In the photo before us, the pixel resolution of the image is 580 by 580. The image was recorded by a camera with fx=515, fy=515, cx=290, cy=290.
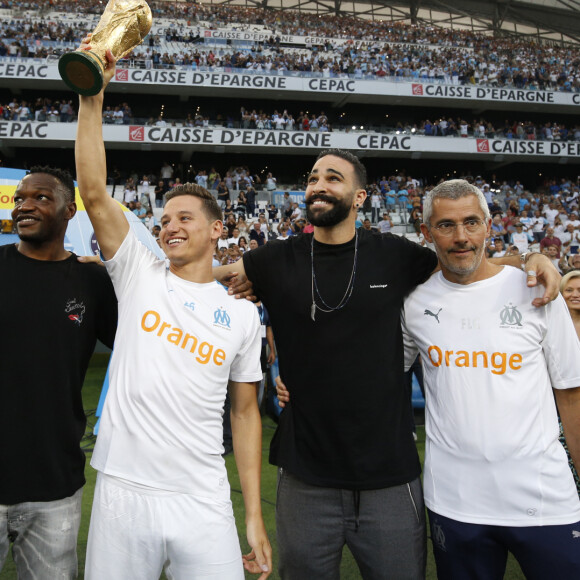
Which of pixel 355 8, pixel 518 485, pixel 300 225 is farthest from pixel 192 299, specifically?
pixel 355 8

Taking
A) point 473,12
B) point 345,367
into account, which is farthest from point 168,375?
point 473,12

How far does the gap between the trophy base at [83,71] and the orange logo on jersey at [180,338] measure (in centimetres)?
82

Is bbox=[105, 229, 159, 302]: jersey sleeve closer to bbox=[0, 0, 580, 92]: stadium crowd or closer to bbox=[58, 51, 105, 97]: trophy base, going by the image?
bbox=[58, 51, 105, 97]: trophy base

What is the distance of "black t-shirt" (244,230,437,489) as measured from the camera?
1971 millimetres

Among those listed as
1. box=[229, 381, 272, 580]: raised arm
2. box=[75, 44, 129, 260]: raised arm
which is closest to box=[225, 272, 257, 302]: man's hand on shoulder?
box=[229, 381, 272, 580]: raised arm

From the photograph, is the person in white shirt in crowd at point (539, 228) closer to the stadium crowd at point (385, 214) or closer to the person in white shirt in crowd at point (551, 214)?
the stadium crowd at point (385, 214)

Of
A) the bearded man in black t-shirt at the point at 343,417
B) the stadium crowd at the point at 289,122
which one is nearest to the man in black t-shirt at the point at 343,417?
the bearded man in black t-shirt at the point at 343,417

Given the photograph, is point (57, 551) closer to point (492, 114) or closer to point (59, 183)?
point (59, 183)

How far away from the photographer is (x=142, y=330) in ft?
6.13

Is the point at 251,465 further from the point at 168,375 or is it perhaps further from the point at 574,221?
the point at 574,221

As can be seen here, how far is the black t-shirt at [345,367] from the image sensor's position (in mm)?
1971

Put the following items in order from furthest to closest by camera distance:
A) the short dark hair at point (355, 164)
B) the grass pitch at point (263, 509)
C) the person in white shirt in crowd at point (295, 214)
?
1. the person in white shirt in crowd at point (295, 214)
2. the grass pitch at point (263, 509)
3. the short dark hair at point (355, 164)

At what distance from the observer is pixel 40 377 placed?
1.90 m

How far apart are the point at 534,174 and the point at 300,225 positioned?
1964 centimetres
